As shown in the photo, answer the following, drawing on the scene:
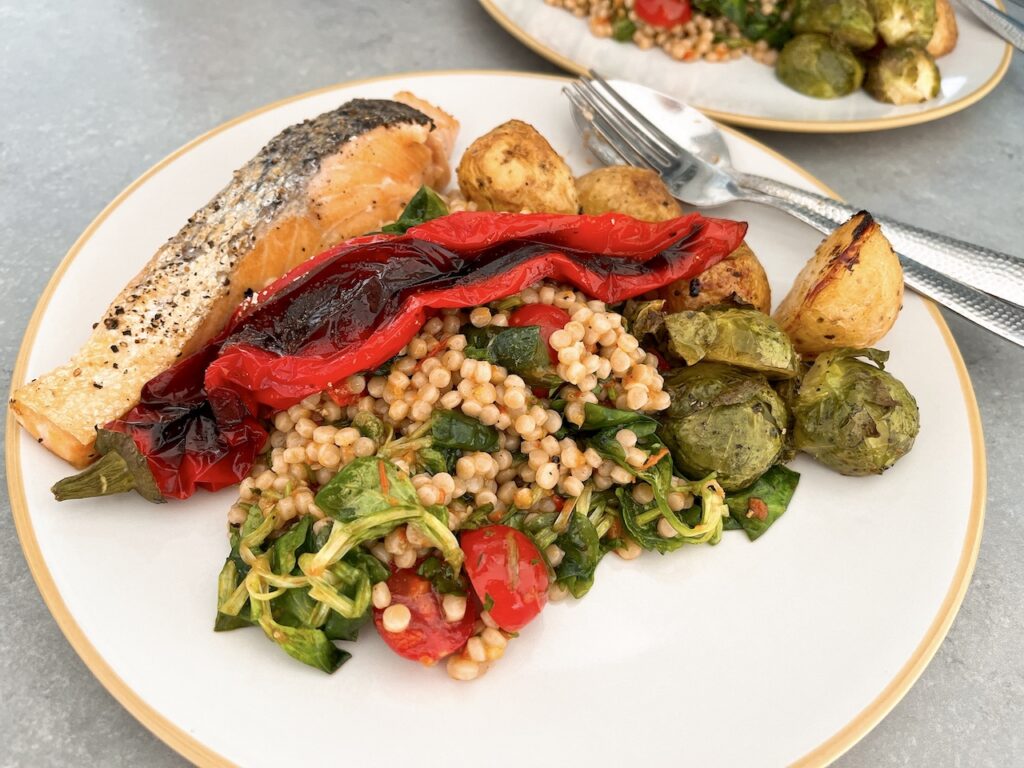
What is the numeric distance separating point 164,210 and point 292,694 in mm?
1977

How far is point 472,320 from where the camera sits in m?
2.59

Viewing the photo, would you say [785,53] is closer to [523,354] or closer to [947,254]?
[947,254]

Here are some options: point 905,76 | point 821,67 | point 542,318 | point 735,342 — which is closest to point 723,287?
point 735,342

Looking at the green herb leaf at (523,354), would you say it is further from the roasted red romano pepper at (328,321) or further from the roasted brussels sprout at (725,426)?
the roasted brussels sprout at (725,426)

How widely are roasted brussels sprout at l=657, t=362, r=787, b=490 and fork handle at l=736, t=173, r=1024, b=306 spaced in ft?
3.45

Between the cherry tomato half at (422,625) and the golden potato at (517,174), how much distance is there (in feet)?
4.39

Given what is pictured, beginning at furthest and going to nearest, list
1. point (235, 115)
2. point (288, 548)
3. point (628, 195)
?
point (235, 115) → point (628, 195) → point (288, 548)

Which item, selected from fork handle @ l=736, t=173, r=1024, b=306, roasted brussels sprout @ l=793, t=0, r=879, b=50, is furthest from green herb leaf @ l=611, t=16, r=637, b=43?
fork handle @ l=736, t=173, r=1024, b=306

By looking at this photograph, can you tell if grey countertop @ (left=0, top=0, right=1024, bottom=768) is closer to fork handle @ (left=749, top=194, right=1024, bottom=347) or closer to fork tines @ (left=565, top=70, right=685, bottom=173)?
fork handle @ (left=749, top=194, right=1024, bottom=347)

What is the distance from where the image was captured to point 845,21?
158 inches

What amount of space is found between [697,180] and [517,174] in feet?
2.97

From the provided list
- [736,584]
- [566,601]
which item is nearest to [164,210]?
[566,601]

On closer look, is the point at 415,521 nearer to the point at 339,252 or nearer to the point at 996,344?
A: the point at 339,252

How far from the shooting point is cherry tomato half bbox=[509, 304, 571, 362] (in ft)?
8.48
